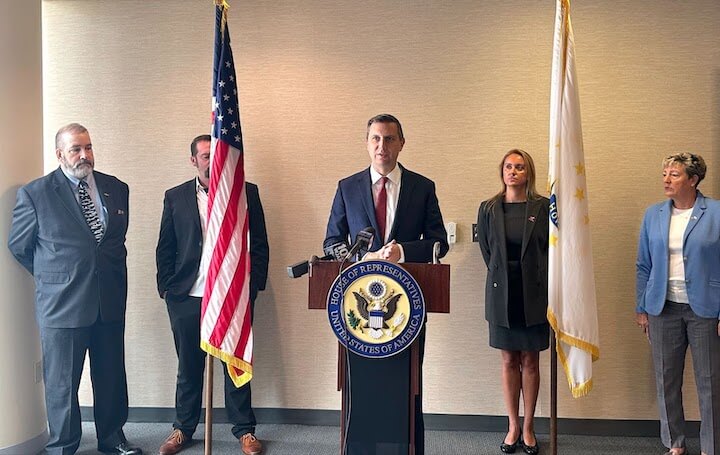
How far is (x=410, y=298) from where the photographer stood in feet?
8.07

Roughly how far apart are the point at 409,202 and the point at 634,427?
2.43m

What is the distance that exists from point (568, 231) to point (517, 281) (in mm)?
702

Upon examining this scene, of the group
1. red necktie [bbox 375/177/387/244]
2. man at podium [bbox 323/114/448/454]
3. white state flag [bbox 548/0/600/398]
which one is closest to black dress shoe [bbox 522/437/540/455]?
white state flag [bbox 548/0/600/398]

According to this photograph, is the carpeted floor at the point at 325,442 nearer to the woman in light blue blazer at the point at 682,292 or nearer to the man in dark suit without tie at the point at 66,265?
the woman in light blue blazer at the point at 682,292

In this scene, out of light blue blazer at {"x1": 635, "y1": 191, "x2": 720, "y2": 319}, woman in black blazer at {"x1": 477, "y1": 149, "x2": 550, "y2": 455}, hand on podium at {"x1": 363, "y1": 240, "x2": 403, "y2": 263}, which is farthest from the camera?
woman in black blazer at {"x1": 477, "y1": 149, "x2": 550, "y2": 455}

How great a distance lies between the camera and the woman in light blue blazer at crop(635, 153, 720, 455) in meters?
3.41

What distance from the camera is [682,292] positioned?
3.49 m

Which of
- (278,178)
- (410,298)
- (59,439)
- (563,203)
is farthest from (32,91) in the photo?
(563,203)

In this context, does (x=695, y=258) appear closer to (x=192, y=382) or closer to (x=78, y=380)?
(x=192, y=382)

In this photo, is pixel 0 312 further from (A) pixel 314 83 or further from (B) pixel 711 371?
(B) pixel 711 371

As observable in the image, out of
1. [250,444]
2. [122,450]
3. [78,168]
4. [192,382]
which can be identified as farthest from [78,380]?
[78,168]

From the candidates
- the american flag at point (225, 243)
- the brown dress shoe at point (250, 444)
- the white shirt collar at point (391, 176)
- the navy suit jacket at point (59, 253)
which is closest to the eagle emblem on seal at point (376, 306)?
the white shirt collar at point (391, 176)

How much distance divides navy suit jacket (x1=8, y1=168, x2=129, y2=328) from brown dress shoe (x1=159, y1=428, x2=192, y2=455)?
86 cm

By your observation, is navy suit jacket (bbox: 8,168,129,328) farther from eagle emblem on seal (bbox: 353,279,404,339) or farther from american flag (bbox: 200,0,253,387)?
eagle emblem on seal (bbox: 353,279,404,339)
